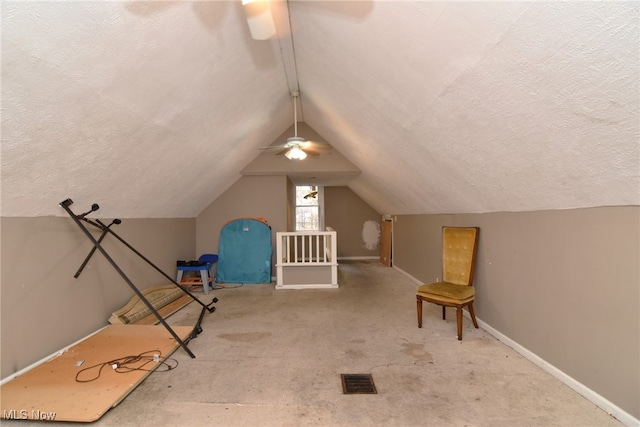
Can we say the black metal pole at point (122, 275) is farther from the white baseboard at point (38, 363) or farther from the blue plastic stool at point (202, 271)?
the blue plastic stool at point (202, 271)

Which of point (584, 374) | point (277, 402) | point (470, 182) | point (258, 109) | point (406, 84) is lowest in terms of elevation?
point (277, 402)

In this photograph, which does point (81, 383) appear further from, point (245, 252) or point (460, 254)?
point (245, 252)

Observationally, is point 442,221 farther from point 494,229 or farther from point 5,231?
point 5,231

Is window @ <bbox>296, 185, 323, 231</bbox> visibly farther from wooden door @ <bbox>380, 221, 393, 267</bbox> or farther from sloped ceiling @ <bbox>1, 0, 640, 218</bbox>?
sloped ceiling @ <bbox>1, 0, 640, 218</bbox>

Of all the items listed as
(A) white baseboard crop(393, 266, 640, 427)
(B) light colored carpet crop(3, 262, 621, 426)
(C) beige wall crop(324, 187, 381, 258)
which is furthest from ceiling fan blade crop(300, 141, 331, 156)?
(C) beige wall crop(324, 187, 381, 258)

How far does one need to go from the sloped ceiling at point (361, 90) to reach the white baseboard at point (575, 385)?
1288mm

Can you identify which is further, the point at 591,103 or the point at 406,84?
the point at 406,84

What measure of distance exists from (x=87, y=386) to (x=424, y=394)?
97.8 inches

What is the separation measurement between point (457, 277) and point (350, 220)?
20.7ft

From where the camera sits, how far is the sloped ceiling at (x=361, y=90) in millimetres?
1485

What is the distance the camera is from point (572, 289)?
7.38 ft

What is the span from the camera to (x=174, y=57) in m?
2.41

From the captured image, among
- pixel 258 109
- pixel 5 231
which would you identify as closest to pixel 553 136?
pixel 258 109

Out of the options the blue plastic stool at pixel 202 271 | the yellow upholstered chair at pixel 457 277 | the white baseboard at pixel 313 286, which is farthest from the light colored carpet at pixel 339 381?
the white baseboard at pixel 313 286
